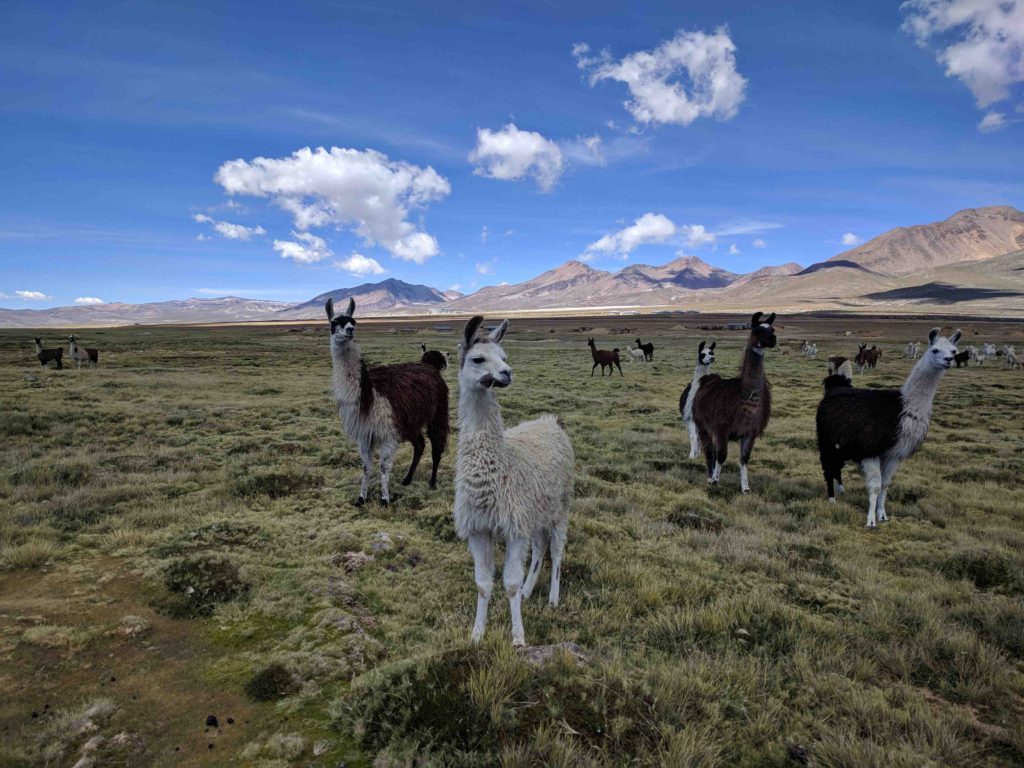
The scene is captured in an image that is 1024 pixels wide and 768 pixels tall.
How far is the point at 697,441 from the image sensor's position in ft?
36.0

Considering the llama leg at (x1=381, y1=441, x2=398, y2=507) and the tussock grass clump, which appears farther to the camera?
the llama leg at (x1=381, y1=441, x2=398, y2=507)

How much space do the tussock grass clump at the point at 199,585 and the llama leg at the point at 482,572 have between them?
2479mm

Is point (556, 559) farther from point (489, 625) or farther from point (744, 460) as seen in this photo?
point (744, 460)

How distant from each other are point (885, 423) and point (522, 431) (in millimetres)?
5801

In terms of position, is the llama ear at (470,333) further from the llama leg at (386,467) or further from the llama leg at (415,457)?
the llama leg at (415,457)

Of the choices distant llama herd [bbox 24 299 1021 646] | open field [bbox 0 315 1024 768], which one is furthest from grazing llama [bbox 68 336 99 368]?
distant llama herd [bbox 24 299 1021 646]

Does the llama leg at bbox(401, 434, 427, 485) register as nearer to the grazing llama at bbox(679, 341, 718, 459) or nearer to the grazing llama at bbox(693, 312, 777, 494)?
the grazing llama at bbox(693, 312, 777, 494)

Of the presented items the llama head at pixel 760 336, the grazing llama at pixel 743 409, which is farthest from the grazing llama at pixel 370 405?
the llama head at pixel 760 336

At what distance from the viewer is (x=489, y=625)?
4.16 meters

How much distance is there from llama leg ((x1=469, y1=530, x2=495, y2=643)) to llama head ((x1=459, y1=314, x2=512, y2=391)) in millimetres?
1268

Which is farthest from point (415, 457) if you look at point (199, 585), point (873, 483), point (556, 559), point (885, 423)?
point (885, 423)

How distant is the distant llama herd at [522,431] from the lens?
13.1 ft

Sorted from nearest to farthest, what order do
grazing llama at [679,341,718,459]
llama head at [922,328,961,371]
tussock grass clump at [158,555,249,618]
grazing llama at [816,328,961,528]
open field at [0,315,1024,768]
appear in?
1. open field at [0,315,1024,768]
2. tussock grass clump at [158,555,249,618]
3. llama head at [922,328,961,371]
4. grazing llama at [816,328,961,528]
5. grazing llama at [679,341,718,459]

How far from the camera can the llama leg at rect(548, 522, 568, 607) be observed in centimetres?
471
